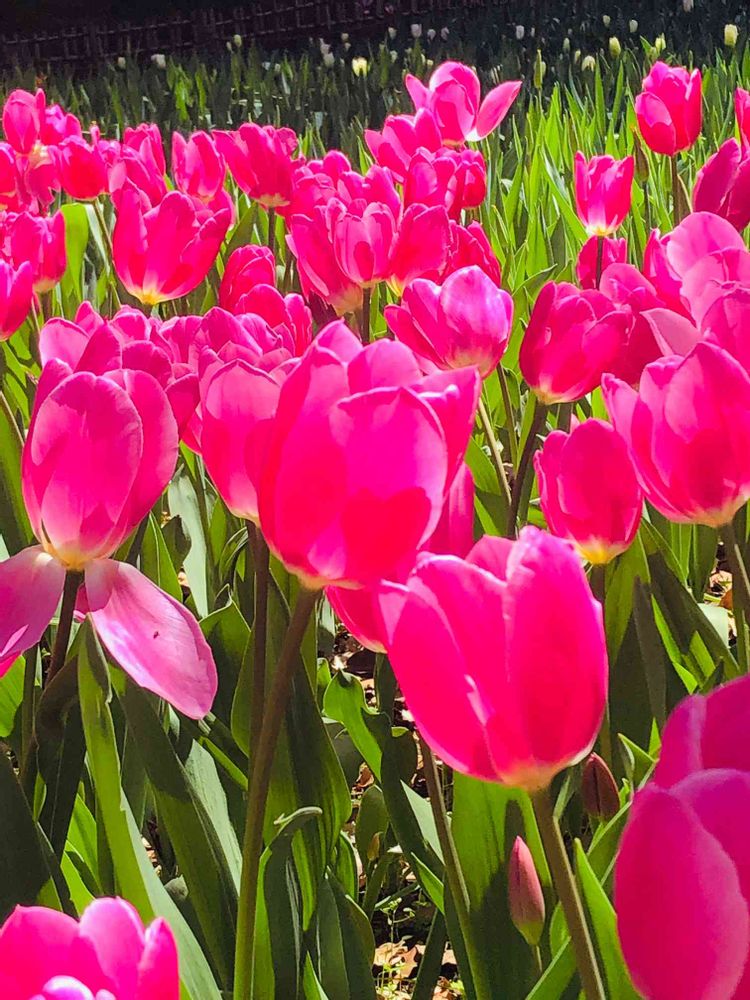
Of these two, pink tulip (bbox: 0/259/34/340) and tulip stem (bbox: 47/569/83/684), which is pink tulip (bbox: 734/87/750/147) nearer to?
pink tulip (bbox: 0/259/34/340)

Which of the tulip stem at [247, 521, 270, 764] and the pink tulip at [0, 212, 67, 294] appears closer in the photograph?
the tulip stem at [247, 521, 270, 764]

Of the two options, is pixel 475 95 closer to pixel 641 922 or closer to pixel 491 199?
pixel 491 199

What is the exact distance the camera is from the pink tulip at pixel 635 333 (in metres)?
0.95

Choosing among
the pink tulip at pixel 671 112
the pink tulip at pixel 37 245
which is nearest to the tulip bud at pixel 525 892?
the pink tulip at pixel 37 245

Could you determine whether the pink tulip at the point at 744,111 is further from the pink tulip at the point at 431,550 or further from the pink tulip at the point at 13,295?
the pink tulip at the point at 431,550

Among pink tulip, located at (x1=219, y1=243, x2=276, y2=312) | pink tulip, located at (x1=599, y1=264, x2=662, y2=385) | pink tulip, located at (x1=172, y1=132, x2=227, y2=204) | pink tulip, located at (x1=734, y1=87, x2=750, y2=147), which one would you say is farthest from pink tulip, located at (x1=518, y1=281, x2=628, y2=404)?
pink tulip, located at (x1=172, y1=132, x2=227, y2=204)

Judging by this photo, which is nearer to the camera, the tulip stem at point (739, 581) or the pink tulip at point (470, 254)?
the tulip stem at point (739, 581)

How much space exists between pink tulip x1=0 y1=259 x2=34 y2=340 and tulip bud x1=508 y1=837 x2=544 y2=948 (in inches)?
36.2

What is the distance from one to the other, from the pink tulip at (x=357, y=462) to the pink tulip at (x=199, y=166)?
1632 millimetres

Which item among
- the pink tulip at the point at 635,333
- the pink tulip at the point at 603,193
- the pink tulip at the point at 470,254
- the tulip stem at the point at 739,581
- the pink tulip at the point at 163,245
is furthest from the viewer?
the pink tulip at the point at 603,193

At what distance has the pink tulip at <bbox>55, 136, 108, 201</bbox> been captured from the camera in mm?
2023

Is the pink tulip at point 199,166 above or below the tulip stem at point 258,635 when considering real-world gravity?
above

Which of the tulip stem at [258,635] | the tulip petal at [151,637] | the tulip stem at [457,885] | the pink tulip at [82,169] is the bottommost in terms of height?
the tulip stem at [457,885]

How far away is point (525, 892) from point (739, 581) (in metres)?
0.25
